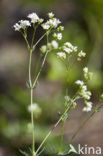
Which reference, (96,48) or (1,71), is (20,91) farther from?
(96,48)

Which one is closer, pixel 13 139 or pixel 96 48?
pixel 13 139

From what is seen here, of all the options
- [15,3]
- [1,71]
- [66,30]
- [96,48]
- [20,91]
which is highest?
[15,3]

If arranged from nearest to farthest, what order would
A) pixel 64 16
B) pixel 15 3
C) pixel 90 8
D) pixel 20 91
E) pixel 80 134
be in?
pixel 80 134 < pixel 20 91 < pixel 90 8 < pixel 64 16 < pixel 15 3

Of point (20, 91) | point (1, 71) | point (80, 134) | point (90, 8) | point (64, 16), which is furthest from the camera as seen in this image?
point (64, 16)

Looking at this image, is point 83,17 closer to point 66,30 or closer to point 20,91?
point 66,30

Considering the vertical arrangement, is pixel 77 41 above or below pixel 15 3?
below

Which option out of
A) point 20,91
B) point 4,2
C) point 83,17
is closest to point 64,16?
point 83,17

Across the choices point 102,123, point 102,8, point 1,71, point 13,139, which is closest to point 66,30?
point 102,8
